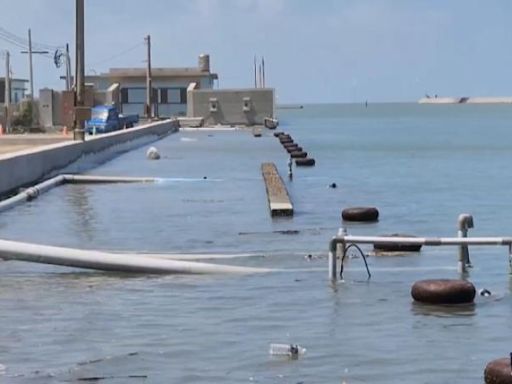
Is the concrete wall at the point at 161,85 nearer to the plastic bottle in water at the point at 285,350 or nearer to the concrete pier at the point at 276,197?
the concrete pier at the point at 276,197

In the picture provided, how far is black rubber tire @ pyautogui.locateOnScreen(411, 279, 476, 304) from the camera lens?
13.6 metres

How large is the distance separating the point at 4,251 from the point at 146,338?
505cm

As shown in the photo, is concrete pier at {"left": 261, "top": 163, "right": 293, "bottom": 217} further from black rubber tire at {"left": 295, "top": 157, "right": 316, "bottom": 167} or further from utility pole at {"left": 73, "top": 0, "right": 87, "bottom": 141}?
black rubber tire at {"left": 295, "top": 157, "right": 316, "bottom": 167}

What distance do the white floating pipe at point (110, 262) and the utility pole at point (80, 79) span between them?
2597cm

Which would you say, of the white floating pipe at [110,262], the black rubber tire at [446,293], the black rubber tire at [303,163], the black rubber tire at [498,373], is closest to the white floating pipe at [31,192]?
the white floating pipe at [110,262]

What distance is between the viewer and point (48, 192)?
30.5 m

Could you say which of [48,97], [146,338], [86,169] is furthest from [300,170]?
[48,97]

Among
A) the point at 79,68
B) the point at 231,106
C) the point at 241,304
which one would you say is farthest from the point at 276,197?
the point at 231,106

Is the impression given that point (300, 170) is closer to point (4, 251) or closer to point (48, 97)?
point (4, 251)

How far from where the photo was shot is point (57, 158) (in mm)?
37219

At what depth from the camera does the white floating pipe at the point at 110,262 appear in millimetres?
16219

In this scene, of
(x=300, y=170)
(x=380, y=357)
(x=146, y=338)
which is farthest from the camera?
(x=300, y=170)

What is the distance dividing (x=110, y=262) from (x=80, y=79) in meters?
27.5

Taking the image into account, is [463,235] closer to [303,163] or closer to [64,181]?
[64,181]
